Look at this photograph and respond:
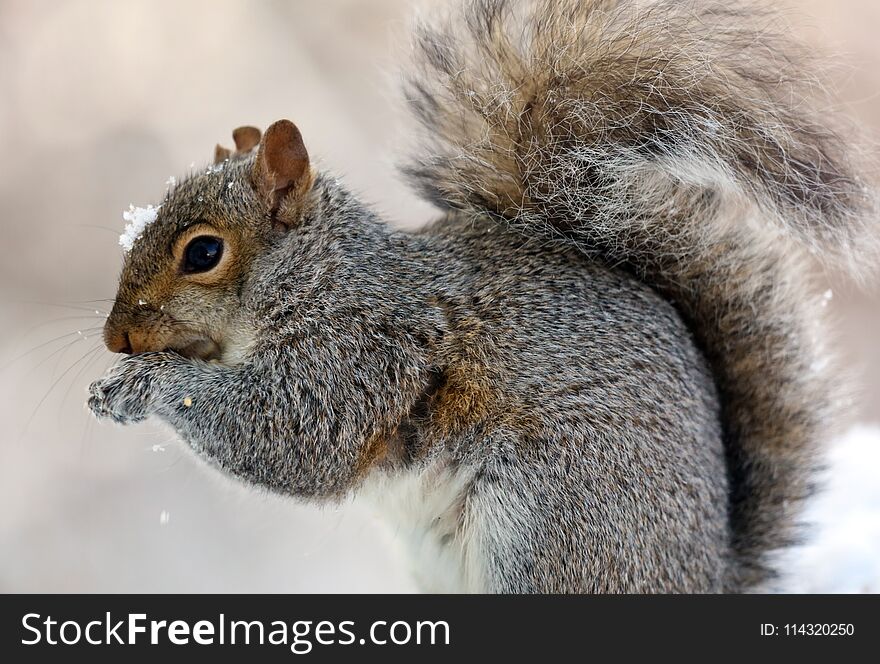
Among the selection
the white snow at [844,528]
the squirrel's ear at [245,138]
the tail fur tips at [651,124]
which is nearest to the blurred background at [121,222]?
the white snow at [844,528]

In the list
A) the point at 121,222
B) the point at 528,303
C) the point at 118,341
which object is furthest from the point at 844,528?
the point at 121,222

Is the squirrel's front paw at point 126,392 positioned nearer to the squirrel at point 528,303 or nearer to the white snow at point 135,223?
the squirrel at point 528,303

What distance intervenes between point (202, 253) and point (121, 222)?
1.30 meters

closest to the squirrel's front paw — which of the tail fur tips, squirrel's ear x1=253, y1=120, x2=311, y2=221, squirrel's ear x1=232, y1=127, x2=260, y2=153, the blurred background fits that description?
squirrel's ear x1=253, y1=120, x2=311, y2=221

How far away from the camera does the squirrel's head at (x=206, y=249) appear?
4.44ft

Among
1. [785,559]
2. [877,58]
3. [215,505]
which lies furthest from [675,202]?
[877,58]

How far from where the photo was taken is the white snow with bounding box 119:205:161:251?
1.41 metres

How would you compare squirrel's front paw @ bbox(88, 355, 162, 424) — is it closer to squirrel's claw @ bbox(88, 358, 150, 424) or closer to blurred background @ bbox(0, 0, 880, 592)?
squirrel's claw @ bbox(88, 358, 150, 424)

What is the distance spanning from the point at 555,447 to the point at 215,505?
4.76ft

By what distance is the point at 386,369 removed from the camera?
1428 mm

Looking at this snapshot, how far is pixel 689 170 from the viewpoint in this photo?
1400mm

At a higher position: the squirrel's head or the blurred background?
the blurred background

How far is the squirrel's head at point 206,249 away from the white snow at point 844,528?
44.6 inches

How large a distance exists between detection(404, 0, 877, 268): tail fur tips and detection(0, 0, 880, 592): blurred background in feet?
1.80
